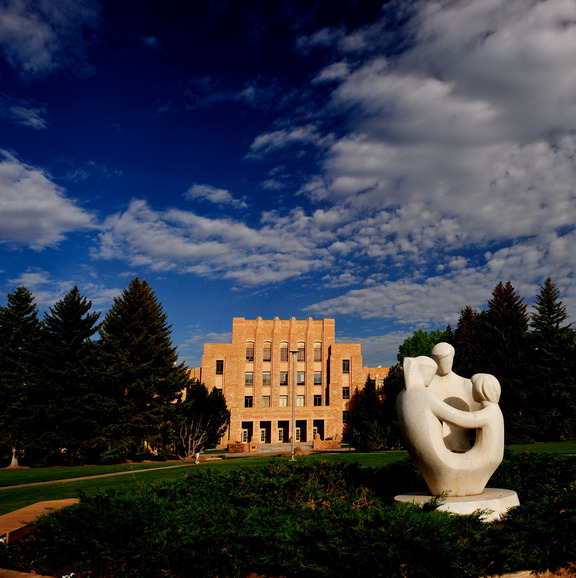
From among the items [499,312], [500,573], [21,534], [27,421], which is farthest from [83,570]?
[499,312]

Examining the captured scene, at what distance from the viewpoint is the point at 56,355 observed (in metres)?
30.5

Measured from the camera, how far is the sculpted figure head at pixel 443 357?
8.52m

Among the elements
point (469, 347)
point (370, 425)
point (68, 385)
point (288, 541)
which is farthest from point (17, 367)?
point (469, 347)

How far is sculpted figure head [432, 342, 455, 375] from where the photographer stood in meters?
8.52

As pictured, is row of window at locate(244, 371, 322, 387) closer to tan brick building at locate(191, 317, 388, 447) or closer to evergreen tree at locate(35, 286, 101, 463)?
tan brick building at locate(191, 317, 388, 447)

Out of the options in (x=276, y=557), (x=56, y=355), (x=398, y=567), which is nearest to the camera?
(x=398, y=567)

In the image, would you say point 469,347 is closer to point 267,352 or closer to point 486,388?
point 267,352

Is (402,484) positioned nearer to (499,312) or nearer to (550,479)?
(550,479)

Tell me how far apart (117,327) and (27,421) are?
7.84m

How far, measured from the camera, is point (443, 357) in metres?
8.54

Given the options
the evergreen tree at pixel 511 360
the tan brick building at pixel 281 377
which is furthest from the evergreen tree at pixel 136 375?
the evergreen tree at pixel 511 360

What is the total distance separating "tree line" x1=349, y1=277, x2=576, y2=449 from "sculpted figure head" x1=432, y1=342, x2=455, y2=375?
2665 cm

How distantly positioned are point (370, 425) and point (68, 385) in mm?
21732

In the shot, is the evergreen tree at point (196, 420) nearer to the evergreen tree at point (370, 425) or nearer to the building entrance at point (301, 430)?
the evergreen tree at point (370, 425)
